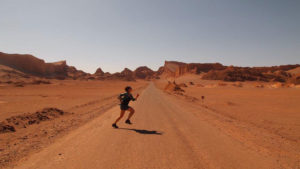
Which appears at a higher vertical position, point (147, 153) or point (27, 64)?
point (27, 64)

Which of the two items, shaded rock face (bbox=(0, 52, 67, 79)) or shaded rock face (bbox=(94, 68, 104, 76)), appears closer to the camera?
shaded rock face (bbox=(0, 52, 67, 79))

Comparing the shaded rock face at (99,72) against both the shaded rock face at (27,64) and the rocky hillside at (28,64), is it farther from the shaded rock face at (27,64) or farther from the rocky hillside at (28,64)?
the shaded rock face at (27,64)

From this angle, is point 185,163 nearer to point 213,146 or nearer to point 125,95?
point 213,146

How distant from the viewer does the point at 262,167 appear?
4.18 m

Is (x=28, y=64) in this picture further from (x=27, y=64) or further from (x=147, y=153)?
(x=147, y=153)

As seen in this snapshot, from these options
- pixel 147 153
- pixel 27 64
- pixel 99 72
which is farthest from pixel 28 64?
pixel 147 153

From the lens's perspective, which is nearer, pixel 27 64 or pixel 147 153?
pixel 147 153

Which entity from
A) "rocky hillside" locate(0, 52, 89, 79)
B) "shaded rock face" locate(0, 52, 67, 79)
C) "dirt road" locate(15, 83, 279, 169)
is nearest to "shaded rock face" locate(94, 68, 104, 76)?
"rocky hillside" locate(0, 52, 89, 79)

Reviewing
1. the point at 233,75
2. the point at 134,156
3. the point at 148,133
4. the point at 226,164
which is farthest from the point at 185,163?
the point at 233,75

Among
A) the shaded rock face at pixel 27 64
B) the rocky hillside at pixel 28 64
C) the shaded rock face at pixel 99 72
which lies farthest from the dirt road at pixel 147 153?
the shaded rock face at pixel 99 72

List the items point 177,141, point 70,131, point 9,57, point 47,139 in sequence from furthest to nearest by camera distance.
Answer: point 9,57 → point 70,131 → point 47,139 → point 177,141

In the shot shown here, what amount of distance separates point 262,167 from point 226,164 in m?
0.83

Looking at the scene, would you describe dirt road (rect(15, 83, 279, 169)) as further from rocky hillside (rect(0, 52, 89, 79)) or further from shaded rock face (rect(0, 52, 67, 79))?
shaded rock face (rect(0, 52, 67, 79))

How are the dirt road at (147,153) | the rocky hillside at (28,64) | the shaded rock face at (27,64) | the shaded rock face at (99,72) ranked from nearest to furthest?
the dirt road at (147,153)
the rocky hillside at (28,64)
the shaded rock face at (27,64)
the shaded rock face at (99,72)
